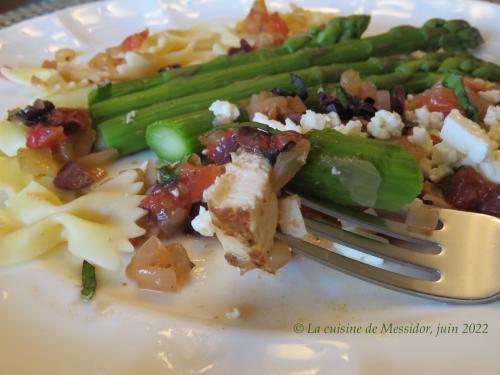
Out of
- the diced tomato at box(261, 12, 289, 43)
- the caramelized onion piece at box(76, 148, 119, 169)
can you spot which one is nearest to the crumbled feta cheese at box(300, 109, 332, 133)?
the caramelized onion piece at box(76, 148, 119, 169)

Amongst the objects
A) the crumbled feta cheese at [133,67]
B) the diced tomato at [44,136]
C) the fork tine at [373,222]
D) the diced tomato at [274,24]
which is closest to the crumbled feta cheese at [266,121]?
the fork tine at [373,222]

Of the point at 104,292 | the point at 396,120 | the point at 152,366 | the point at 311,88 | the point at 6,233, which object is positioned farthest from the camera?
the point at 311,88

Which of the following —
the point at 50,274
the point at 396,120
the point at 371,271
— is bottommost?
the point at 50,274

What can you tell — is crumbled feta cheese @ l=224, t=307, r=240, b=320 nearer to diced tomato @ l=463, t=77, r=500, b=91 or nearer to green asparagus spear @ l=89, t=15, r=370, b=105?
green asparagus spear @ l=89, t=15, r=370, b=105

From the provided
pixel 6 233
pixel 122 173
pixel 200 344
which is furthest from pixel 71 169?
pixel 200 344

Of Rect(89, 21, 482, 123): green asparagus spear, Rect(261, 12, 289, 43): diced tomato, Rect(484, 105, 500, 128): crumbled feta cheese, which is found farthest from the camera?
Rect(261, 12, 289, 43): diced tomato

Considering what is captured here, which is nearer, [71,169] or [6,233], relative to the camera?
[6,233]

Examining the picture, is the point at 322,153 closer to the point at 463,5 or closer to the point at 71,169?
the point at 71,169
